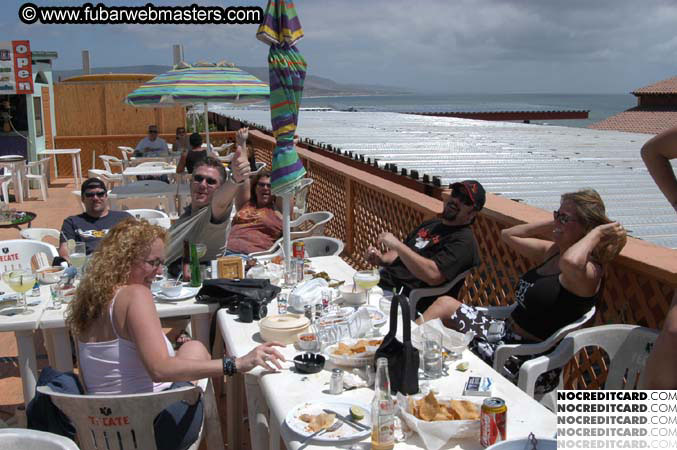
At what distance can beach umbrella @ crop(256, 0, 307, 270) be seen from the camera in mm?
3678

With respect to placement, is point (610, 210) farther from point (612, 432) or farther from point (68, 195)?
point (68, 195)

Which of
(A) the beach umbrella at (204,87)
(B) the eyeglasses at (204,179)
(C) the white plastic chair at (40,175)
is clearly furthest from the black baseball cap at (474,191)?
(C) the white plastic chair at (40,175)

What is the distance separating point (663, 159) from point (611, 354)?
0.90 m

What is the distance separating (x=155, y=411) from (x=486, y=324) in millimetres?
2014

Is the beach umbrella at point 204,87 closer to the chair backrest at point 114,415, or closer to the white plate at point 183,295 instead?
the white plate at point 183,295

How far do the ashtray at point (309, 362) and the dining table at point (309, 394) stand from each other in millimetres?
25

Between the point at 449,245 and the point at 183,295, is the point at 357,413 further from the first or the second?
the point at 449,245

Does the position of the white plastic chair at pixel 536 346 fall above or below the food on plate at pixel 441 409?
below

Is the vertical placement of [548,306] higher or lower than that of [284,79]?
lower

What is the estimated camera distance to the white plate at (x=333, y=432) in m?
1.98

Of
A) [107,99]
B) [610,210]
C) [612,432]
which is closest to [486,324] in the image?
[610,210]

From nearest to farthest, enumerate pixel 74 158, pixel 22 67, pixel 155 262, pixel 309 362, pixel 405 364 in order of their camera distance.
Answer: pixel 405 364, pixel 309 362, pixel 155 262, pixel 22 67, pixel 74 158

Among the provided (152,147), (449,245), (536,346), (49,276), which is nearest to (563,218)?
(536,346)

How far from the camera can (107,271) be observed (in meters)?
2.60
